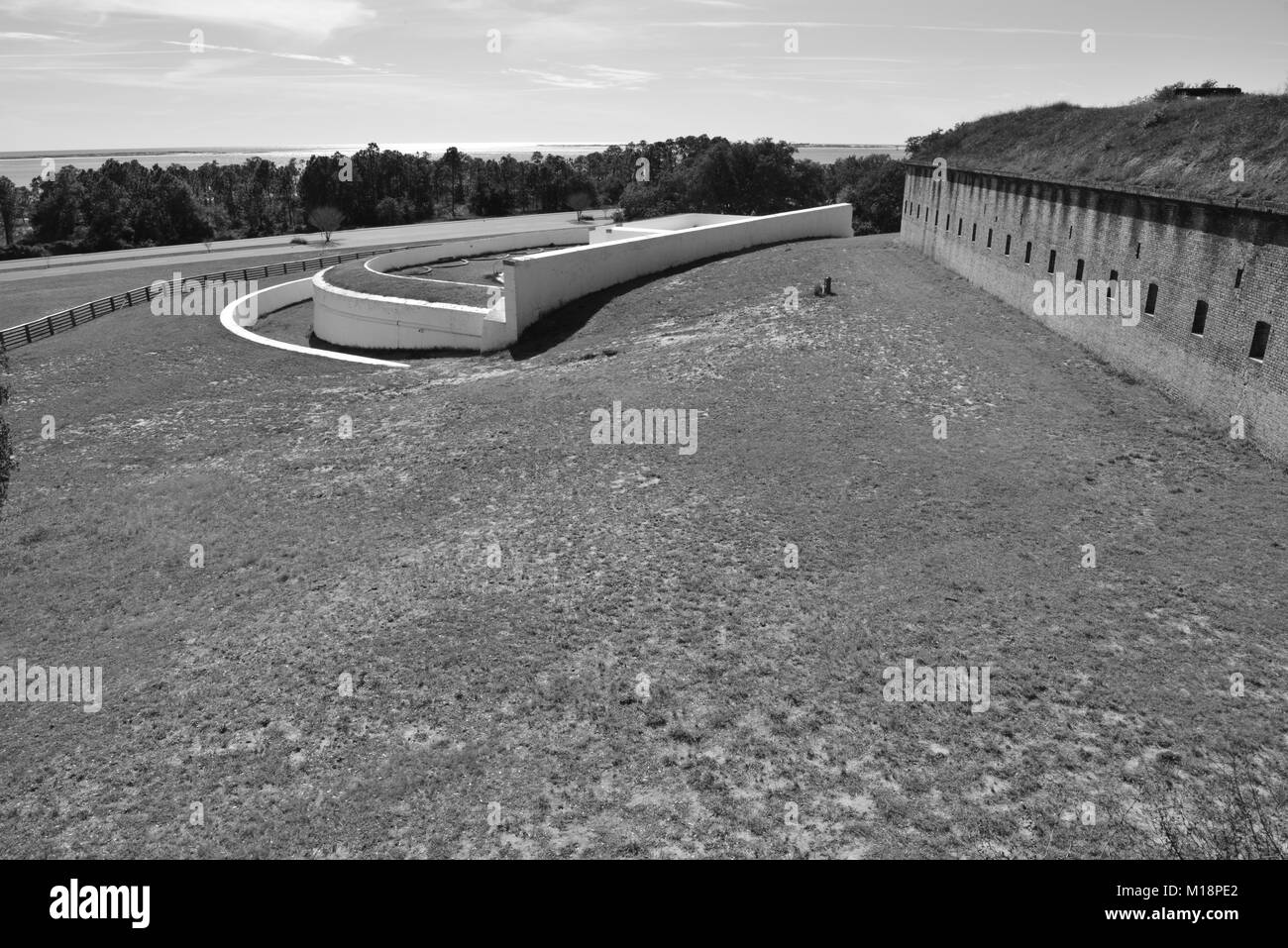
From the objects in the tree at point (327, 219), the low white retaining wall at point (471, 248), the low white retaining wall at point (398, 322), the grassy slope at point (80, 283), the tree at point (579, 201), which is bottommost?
the low white retaining wall at point (398, 322)

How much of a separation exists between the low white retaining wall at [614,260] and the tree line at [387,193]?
94.0 feet

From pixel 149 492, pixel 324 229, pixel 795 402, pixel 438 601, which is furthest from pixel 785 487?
pixel 324 229

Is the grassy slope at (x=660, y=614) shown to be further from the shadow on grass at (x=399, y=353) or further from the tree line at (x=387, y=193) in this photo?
the tree line at (x=387, y=193)

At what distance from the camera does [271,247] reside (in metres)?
78.4

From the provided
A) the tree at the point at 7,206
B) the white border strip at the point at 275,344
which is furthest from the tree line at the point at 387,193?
the white border strip at the point at 275,344

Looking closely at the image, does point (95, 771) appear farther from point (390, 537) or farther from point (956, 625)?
point (956, 625)

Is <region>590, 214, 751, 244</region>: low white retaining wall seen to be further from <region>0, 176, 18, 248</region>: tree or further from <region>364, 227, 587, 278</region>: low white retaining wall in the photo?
<region>0, 176, 18, 248</region>: tree

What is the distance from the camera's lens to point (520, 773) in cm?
988

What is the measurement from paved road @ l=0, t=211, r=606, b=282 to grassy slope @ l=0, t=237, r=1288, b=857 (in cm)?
5048

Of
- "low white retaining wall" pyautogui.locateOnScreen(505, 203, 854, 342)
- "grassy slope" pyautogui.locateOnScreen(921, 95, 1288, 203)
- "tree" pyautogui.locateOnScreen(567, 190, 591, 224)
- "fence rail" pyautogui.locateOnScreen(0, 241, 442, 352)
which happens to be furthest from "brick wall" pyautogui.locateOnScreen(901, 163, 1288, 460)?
"tree" pyautogui.locateOnScreen(567, 190, 591, 224)

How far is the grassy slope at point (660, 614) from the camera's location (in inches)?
366

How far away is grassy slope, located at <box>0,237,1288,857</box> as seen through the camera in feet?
30.5

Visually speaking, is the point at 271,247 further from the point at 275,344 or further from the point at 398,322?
the point at 398,322
